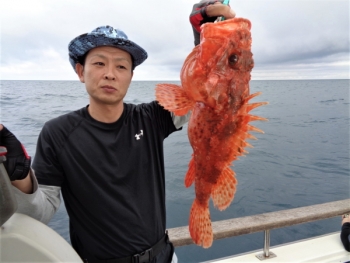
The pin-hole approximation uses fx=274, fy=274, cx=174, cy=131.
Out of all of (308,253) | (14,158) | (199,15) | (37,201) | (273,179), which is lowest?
(273,179)

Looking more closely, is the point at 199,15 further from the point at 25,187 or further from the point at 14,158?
the point at 25,187

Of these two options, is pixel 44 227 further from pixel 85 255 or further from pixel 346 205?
pixel 346 205

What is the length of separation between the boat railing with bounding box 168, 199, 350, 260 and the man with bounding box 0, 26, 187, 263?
912mm

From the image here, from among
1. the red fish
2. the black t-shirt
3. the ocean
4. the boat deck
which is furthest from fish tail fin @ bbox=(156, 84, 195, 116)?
the ocean

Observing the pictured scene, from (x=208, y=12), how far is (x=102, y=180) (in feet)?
4.30

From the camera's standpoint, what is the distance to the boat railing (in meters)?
3.05

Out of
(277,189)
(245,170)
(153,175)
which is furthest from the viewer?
(245,170)

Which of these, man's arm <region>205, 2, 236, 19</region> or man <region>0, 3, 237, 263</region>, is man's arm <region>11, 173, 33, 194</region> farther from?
man's arm <region>205, 2, 236, 19</region>

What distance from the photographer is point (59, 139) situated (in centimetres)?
197

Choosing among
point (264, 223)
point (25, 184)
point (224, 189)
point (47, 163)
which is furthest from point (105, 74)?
point (264, 223)

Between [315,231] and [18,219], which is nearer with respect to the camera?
[18,219]

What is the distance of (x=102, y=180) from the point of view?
6.44ft

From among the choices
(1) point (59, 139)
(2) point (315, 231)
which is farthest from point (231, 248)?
(1) point (59, 139)

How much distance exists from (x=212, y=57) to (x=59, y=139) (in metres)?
1.23
